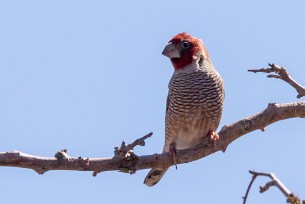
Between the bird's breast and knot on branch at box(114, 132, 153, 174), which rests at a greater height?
the bird's breast

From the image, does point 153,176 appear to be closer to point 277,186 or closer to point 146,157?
point 146,157

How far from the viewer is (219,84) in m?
8.54

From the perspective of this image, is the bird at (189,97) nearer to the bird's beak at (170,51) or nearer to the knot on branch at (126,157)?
A: the bird's beak at (170,51)

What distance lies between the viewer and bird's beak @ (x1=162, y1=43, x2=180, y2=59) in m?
8.77

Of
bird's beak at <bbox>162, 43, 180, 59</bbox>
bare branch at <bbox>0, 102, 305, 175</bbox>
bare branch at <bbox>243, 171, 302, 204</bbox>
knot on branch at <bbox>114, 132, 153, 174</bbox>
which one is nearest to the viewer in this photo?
bare branch at <bbox>243, 171, 302, 204</bbox>

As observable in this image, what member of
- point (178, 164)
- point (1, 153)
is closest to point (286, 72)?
point (178, 164)

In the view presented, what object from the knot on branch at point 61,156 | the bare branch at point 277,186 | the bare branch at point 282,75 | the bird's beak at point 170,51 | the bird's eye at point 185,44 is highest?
the bird's eye at point 185,44

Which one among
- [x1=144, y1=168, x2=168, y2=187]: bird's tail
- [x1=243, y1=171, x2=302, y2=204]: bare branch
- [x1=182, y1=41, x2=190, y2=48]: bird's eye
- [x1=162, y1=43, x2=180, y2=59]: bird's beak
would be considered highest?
[x1=182, y1=41, x2=190, y2=48]: bird's eye

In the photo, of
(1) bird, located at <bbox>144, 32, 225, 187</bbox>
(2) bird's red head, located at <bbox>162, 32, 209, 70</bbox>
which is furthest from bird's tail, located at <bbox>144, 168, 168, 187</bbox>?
(2) bird's red head, located at <bbox>162, 32, 209, 70</bbox>

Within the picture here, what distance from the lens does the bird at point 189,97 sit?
327 inches

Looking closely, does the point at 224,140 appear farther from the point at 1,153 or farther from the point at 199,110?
the point at 1,153

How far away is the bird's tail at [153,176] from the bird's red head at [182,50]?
1520 millimetres

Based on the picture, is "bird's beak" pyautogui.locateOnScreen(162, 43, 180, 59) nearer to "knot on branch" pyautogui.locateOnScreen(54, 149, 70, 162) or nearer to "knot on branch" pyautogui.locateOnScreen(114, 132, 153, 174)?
"knot on branch" pyautogui.locateOnScreen(114, 132, 153, 174)

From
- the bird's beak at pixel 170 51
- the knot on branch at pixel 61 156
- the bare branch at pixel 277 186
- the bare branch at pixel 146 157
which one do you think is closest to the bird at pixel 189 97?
the bird's beak at pixel 170 51
